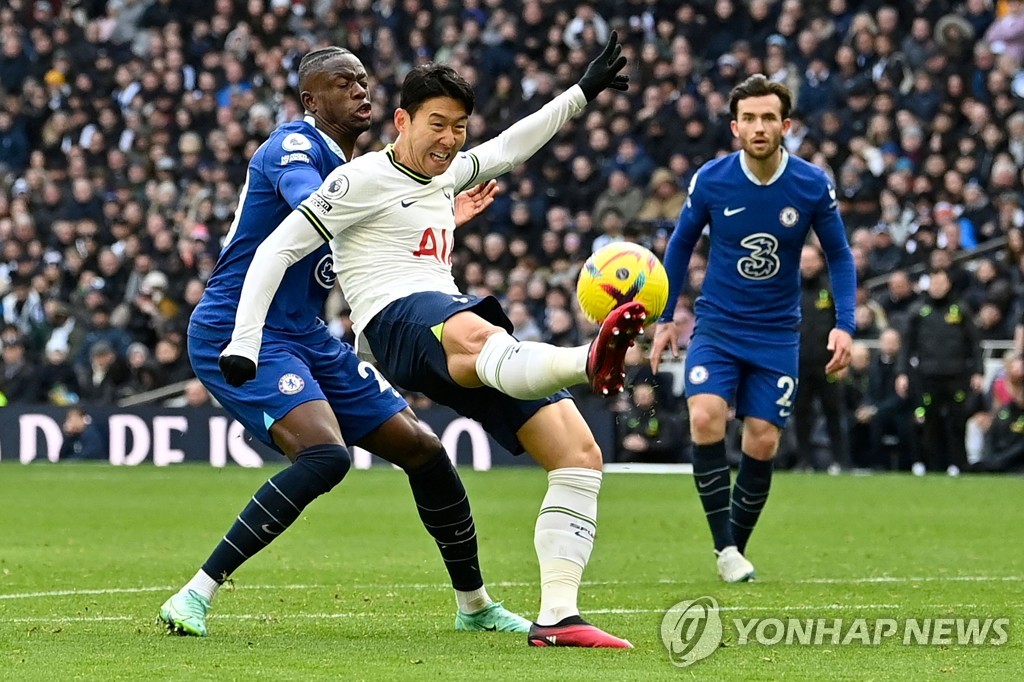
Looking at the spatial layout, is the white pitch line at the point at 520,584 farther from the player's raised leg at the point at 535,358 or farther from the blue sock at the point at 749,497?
the player's raised leg at the point at 535,358

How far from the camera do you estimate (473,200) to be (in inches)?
303

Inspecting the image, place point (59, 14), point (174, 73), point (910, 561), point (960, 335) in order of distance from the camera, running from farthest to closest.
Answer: point (59, 14), point (174, 73), point (960, 335), point (910, 561)

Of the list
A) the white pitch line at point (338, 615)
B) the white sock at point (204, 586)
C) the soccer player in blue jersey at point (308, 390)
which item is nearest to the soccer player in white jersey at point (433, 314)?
the soccer player in blue jersey at point (308, 390)

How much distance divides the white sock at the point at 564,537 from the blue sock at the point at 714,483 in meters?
3.03

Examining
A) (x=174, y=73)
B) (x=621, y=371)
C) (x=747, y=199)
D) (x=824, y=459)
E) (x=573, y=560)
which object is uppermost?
(x=174, y=73)

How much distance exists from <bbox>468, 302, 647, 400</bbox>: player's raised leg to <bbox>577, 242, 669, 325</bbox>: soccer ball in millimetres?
309

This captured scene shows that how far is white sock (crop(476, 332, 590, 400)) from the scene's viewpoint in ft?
19.2

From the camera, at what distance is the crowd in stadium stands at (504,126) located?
20344mm

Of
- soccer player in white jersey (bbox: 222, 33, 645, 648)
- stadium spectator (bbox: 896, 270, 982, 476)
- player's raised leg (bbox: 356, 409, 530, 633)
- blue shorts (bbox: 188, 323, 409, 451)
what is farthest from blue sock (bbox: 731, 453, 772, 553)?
stadium spectator (bbox: 896, 270, 982, 476)

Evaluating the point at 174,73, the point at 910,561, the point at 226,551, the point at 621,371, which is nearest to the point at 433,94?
the point at 621,371

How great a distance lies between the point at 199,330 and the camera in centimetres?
736

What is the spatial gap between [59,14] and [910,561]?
896 inches

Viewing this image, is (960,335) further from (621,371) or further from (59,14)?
(59,14)
